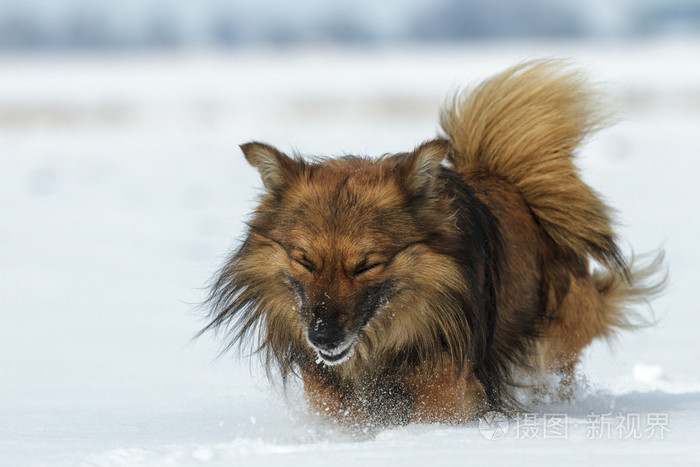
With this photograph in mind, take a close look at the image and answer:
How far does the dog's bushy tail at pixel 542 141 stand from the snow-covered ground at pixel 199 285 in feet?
1.06

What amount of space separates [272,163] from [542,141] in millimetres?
1818

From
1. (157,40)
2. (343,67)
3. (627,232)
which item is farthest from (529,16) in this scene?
(627,232)

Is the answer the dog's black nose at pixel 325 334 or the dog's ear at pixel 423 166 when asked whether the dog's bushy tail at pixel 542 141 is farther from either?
the dog's black nose at pixel 325 334

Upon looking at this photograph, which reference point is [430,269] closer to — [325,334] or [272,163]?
[325,334]

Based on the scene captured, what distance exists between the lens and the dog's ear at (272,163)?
426cm

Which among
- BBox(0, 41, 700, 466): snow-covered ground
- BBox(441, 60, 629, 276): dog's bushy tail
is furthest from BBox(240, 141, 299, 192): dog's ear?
BBox(441, 60, 629, 276): dog's bushy tail

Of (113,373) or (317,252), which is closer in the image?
(317,252)

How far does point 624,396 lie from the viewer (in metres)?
5.16

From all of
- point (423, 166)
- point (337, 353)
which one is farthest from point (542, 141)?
point (337, 353)

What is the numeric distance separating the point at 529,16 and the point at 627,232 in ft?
435

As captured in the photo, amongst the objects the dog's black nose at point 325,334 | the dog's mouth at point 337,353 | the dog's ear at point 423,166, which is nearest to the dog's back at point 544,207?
the dog's ear at point 423,166

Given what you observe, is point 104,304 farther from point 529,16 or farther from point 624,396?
point 529,16

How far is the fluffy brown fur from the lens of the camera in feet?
13.3

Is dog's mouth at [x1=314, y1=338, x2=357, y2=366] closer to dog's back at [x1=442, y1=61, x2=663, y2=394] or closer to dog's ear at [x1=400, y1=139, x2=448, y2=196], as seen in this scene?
dog's ear at [x1=400, y1=139, x2=448, y2=196]
